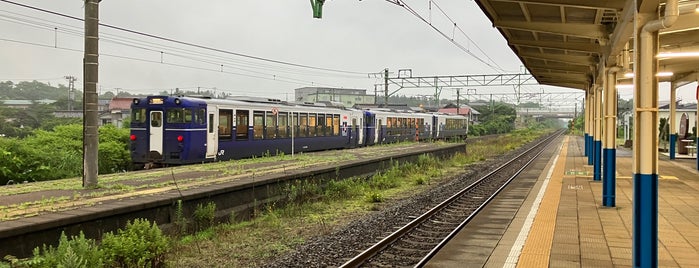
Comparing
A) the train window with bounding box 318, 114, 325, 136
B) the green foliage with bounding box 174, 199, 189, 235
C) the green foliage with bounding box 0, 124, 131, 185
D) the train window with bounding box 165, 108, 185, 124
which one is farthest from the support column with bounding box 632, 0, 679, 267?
the train window with bounding box 318, 114, 325, 136

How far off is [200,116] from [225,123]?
3.91 feet

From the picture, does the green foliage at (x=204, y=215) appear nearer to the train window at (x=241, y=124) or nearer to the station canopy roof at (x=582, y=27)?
the station canopy roof at (x=582, y=27)

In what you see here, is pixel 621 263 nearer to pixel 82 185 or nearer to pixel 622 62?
pixel 622 62

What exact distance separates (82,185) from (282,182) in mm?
3825

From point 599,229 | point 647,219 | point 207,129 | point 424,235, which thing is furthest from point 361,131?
point 647,219

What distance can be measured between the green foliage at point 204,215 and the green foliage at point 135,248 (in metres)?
1.99

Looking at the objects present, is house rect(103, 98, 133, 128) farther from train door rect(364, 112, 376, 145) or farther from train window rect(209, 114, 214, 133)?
train door rect(364, 112, 376, 145)

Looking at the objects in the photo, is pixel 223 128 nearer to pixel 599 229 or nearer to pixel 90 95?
pixel 90 95

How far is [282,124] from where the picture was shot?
770 inches

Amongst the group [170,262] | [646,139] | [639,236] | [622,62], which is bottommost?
[170,262]

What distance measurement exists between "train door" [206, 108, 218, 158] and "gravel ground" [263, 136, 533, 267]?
597 cm

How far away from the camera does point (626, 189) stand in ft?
44.0

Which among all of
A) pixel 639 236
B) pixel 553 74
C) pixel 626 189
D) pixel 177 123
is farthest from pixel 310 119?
pixel 639 236

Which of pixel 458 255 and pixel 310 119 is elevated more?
pixel 310 119
